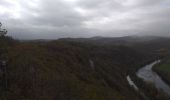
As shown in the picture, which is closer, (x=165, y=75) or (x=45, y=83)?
(x=45, y=83)

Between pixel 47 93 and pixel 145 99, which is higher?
pixel 47 93

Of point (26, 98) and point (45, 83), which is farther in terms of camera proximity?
point (45, 83)

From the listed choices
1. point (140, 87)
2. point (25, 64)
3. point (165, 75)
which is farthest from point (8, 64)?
point (165, 75)

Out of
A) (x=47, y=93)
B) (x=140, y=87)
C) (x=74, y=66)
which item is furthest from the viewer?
(x=140, y=87)

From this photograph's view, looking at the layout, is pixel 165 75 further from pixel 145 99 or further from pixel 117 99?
pixel 117 99

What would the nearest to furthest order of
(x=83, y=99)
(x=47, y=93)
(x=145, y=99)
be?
(x=47, y=93) < (x=83, y=99) < (x=145, y=99)

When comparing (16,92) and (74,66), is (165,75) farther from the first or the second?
(16,92)

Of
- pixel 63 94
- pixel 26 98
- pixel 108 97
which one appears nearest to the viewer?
pixel 26 98

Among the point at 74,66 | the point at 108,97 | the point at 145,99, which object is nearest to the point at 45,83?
the point at 108,97

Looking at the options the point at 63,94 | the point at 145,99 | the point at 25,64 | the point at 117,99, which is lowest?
the point at 145,99
